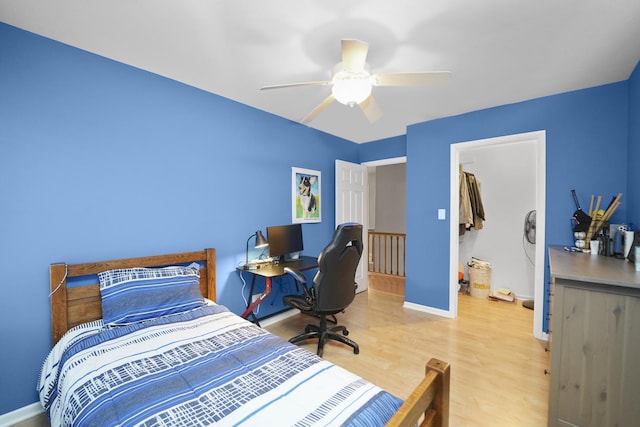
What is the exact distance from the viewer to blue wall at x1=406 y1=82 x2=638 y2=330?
234 cm

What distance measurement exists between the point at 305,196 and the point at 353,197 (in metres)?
1.02

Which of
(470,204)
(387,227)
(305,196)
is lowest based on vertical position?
(387,227)

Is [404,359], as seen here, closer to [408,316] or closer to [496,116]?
[408,316]

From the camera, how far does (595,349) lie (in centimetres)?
134

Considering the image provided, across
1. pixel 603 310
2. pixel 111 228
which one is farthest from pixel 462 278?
pixel 111 228

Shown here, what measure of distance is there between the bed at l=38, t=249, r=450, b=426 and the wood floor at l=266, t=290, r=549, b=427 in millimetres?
1065

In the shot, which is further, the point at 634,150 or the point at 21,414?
the point at 634,150

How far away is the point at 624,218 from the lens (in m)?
2.27

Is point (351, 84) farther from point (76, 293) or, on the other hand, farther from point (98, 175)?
point (76, 293)

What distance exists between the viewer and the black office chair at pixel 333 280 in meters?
2.19

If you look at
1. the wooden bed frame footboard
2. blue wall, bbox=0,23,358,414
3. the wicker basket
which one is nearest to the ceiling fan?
blue wall, bbox=0,23,358,414

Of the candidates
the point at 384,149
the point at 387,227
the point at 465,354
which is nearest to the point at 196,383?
the point at 465,354

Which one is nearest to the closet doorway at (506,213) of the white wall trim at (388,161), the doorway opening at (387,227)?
the white wall trim at (388,161)

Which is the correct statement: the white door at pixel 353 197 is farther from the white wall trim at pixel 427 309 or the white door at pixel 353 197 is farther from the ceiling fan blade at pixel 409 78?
the ceiling fan blade at pixel 409 78
